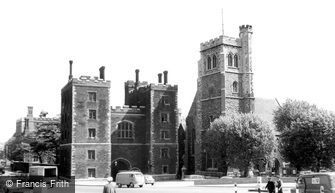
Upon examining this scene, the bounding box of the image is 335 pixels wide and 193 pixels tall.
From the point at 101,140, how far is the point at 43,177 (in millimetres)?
25095

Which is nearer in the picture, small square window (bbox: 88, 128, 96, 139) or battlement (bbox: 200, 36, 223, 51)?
small square window (bbox: 88, 128, 96, 139)

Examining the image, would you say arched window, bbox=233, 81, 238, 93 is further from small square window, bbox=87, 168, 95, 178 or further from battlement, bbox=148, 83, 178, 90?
small square window, bbox=87, 168, 95, 178

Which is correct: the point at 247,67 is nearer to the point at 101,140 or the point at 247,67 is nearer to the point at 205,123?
the point at 205,123

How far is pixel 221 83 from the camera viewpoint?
68688mm

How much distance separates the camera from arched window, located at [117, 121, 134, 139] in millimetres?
65775

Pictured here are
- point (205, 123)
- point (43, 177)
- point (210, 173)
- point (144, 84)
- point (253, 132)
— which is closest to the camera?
point (43, 177)

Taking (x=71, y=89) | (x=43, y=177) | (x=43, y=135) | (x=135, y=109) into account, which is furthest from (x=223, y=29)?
(x=43, y=177)

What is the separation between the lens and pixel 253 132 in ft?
184

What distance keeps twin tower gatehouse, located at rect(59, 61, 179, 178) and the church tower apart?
199 inches

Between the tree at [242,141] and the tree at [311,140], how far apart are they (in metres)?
2.44

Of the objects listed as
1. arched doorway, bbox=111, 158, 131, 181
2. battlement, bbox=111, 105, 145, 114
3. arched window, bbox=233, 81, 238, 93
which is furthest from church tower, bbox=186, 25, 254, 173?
arched doorway, bbox=111, 158, 131, 181

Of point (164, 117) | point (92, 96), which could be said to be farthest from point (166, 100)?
point (92, 96)

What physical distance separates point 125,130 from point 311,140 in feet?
86.1

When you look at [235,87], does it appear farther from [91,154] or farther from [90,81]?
[91,154]
